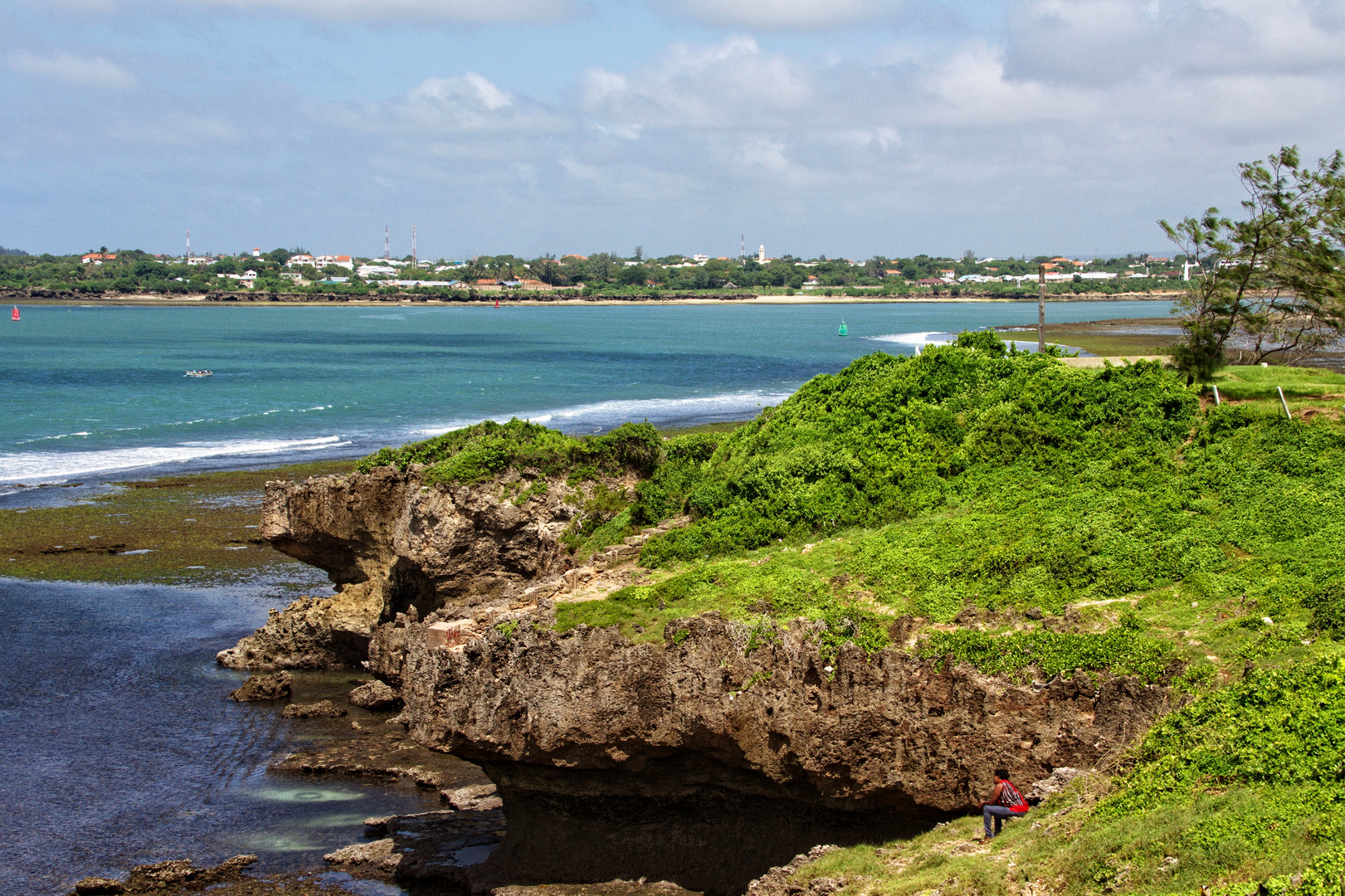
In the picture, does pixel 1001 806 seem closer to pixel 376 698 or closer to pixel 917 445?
pixel 917 445

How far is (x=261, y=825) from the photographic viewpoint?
19.3 metres

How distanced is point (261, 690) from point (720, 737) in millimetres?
14163

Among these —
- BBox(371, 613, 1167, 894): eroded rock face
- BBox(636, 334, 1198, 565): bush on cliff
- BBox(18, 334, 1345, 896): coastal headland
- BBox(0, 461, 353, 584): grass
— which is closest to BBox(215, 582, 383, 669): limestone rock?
BBox(18, 334, 1345, 896): coastal headland

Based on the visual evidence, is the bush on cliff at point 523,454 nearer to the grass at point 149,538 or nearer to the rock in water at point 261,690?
the rock in water at point 261,690

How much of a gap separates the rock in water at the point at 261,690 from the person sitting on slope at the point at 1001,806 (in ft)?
55.9

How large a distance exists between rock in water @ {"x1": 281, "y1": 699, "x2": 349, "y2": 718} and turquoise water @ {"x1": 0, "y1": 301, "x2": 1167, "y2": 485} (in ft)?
96.4

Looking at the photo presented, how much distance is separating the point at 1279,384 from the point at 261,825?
20592 mm

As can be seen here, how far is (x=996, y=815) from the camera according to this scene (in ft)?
42.1

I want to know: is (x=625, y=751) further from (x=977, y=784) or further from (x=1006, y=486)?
(x=1006, y=486)

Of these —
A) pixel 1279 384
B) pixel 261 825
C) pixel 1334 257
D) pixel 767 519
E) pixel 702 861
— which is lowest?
pixel 261 825

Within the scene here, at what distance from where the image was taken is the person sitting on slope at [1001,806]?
1270 centimetres

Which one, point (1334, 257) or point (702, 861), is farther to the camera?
point (1334, 257)

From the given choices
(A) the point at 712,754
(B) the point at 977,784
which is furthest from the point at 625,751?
(B) the point at 977,784

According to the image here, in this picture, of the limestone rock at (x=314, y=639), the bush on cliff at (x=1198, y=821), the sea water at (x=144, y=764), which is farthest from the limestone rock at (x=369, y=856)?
the limestone rock at (x=314, y=639)
